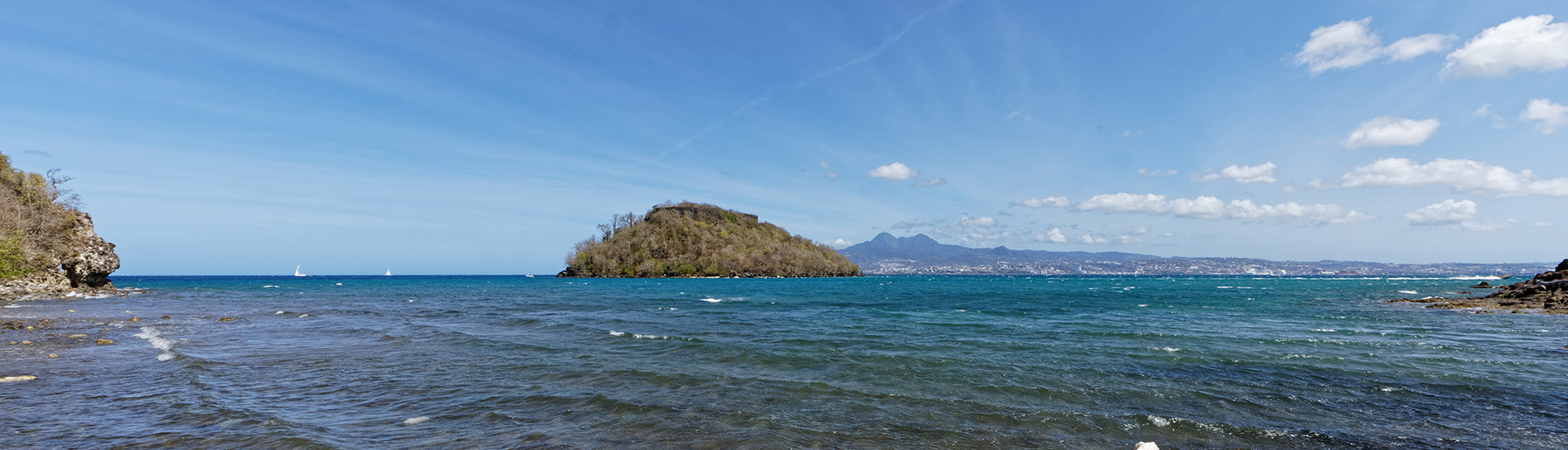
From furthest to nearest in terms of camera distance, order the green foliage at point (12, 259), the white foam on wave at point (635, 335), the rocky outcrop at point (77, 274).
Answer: the rocky outcrop at point (77, 274), the green foliage at point (12, 259), the white foam on wave at point (635, 335)

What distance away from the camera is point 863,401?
42.0 ft

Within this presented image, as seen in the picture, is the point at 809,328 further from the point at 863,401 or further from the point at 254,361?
the point at 254,361

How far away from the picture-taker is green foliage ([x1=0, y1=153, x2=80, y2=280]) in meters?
46.7

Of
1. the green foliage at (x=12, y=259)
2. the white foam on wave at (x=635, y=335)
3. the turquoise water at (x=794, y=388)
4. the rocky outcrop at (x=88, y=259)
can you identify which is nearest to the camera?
A: the turquoise water at (x=794, y=388)

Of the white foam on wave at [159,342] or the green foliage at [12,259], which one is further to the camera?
the green foliage at [12,259]

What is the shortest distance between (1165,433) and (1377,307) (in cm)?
4937

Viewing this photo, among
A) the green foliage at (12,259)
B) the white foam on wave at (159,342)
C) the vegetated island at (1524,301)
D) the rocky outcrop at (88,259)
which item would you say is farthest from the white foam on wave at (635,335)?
the rocky outcrop at (88,259)

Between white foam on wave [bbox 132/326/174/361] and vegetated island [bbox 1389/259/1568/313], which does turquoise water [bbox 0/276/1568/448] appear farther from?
vegetated island [bbox 1389/259/1568/313]

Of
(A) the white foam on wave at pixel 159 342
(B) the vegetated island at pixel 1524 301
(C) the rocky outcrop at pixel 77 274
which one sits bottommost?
(B) the vegetated island at pixel 1524 301

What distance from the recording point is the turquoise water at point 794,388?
10.1m

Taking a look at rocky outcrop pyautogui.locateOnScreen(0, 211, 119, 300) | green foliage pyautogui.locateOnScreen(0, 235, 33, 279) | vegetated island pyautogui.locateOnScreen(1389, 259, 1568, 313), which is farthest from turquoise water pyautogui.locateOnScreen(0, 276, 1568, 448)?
rocky outcrop pyautogui.locateOnScreen(0, 211, 119, 300)

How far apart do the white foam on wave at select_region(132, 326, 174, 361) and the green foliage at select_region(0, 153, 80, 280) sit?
36050mm

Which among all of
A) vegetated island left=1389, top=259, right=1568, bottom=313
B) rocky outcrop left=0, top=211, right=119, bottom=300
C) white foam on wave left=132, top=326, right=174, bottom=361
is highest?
rocky outcrop left=0, top=211, right=119, bottom=300

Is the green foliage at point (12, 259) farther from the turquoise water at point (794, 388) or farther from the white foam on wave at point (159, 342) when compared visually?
the white foam on wave at point (159, 342)
